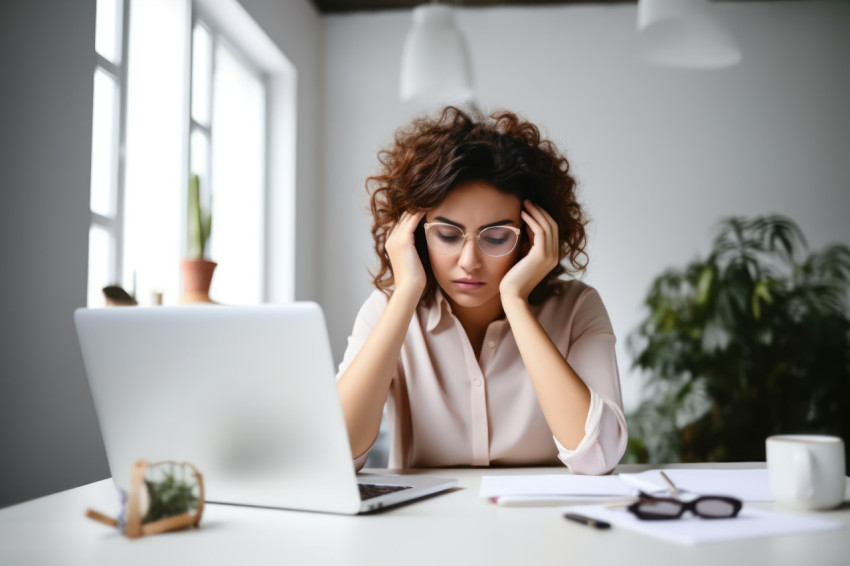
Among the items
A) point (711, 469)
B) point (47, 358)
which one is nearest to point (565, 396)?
point (711, 469)

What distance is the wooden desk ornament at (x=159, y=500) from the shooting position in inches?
31.0

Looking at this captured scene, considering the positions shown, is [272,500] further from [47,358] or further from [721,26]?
[721,26]

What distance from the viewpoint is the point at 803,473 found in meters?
0.88

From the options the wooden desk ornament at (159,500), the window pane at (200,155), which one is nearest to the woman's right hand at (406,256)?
the wooden desk ornament at (159,500)

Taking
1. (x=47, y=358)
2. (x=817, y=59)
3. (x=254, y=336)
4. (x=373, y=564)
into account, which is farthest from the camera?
(x=817, y=59)

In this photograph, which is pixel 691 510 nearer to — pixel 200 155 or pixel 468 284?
pixel 468 284

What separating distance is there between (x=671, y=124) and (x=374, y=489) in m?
3.89

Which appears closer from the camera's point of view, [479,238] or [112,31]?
[479,238]

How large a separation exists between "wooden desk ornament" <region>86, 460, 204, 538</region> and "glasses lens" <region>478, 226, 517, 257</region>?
32.2 inches

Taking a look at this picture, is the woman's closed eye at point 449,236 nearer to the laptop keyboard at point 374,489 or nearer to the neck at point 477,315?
the neck at point 477,315

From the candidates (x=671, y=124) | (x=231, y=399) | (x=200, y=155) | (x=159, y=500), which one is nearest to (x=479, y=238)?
(x=231, y=399)

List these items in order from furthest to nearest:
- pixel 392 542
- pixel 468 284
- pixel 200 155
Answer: pixel 200 155 → pixel 468 284 → pixel 392 542

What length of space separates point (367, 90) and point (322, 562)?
408cm

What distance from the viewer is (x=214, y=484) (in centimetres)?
93
